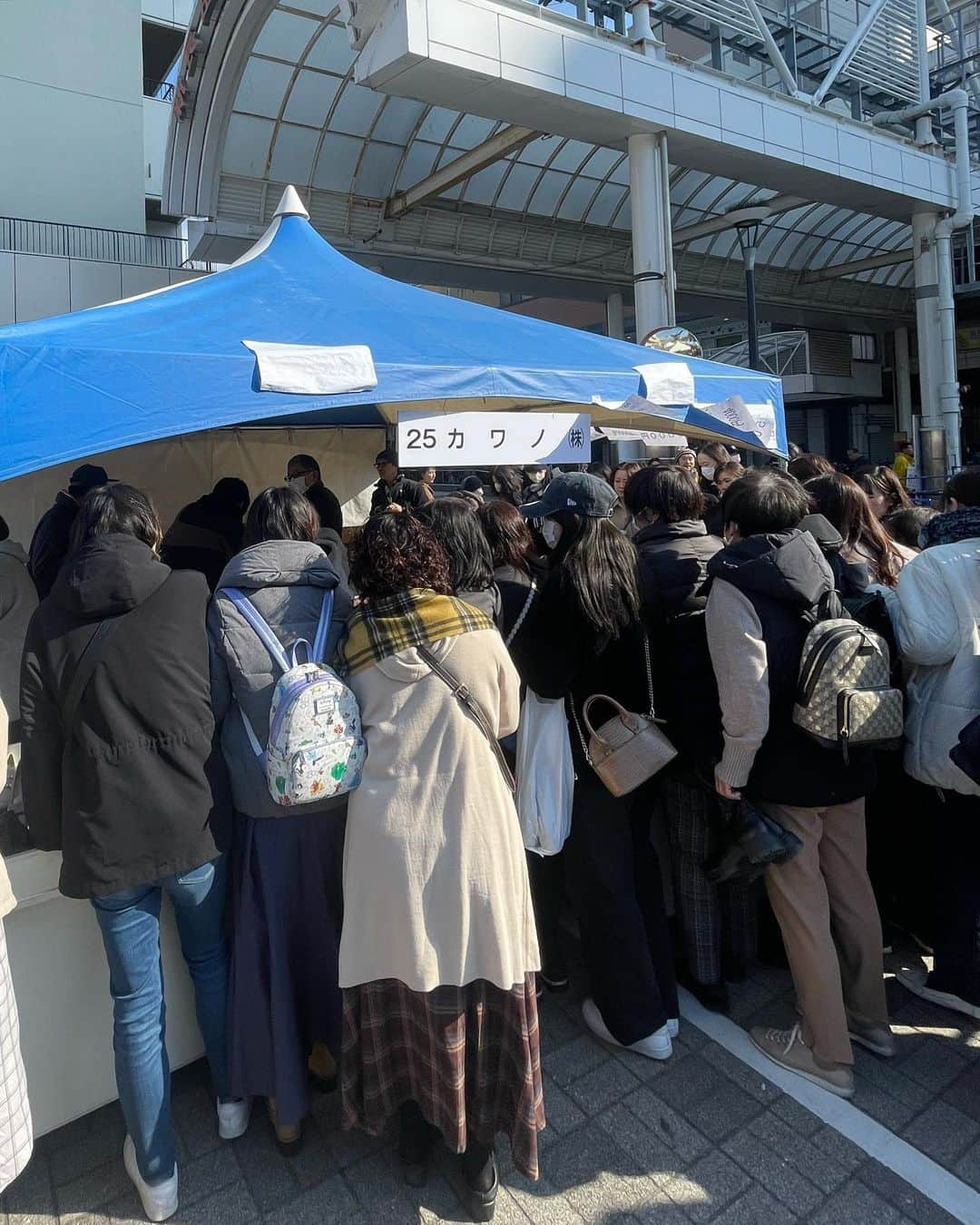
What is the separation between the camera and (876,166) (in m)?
12.6

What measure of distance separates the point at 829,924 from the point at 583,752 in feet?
3.35

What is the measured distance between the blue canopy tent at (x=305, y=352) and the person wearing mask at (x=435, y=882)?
105cm

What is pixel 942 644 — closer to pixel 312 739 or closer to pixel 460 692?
pixel 460 692

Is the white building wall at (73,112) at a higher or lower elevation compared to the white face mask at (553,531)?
higher

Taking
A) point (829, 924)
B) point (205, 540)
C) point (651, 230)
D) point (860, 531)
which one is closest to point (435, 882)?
point (829, 924)

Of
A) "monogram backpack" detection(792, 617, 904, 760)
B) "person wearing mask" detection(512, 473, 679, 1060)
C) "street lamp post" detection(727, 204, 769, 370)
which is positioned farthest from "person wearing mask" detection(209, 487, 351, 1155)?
"street lamp post" detection(727, 204, 769, 370)

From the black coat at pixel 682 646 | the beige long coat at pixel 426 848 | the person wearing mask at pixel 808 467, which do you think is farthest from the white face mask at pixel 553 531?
the person wearing mask at pixel 808 467

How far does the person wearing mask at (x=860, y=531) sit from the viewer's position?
11.5 ft

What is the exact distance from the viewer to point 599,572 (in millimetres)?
2793

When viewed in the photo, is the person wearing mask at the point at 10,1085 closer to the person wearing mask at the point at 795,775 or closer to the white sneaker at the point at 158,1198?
the white sneaker at the point at 158,1198

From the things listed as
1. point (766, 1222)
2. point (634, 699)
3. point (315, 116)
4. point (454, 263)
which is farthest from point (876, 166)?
point (766, 1222)

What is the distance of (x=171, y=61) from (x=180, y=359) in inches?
903

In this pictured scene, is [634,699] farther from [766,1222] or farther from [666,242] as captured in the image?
[666,242]

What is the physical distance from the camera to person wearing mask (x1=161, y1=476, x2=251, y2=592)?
4.79 meters
